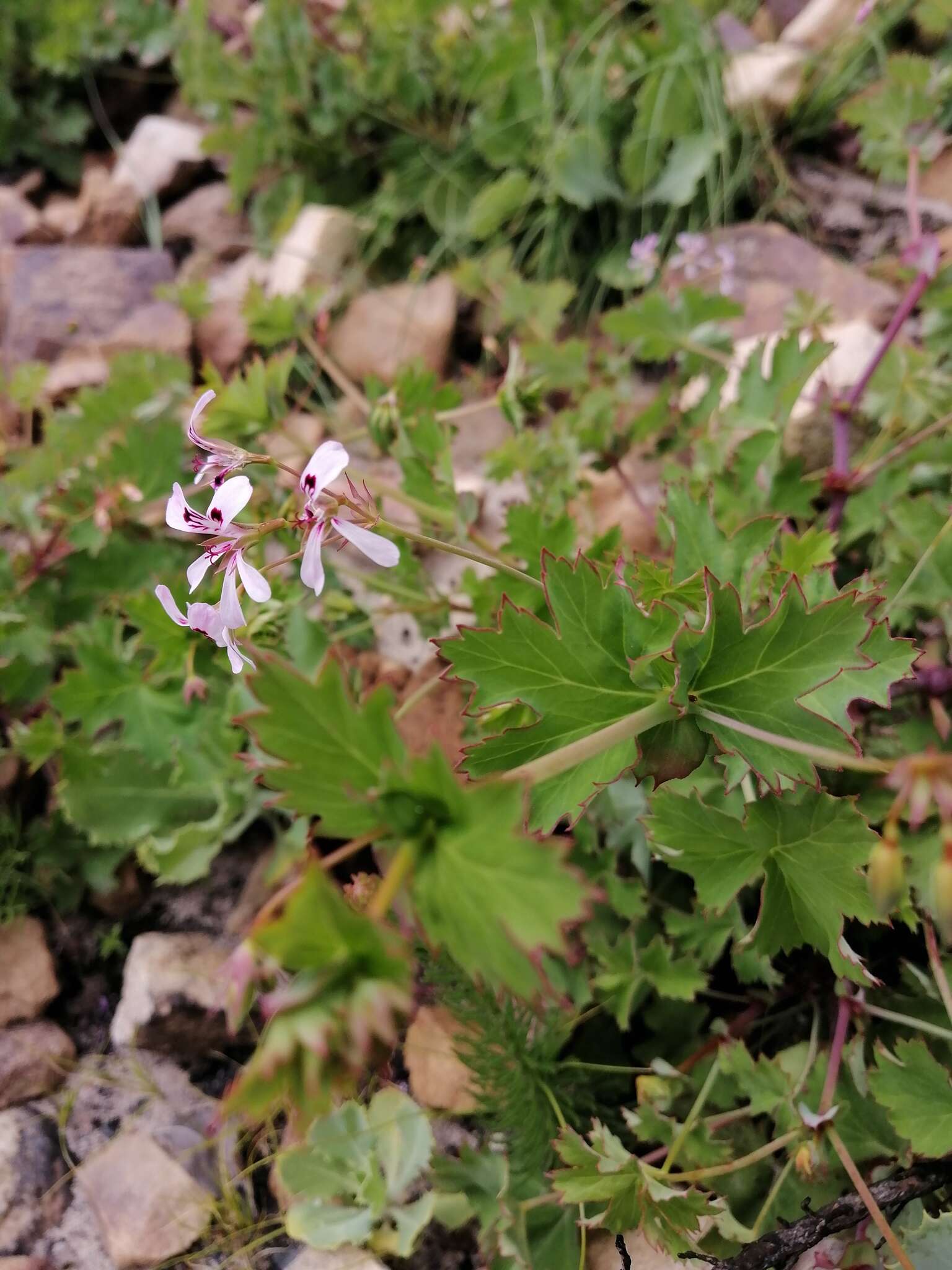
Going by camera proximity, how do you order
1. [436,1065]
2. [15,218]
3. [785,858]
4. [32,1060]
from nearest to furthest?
[785,858]
[436,1065]
[32,1060]
[15,218]

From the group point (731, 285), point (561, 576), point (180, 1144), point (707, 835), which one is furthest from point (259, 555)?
point (731, 285)

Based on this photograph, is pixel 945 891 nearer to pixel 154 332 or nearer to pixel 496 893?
pixel 496 893

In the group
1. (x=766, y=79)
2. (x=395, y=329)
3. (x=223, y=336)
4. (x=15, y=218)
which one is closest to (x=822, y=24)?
(x=766, y=79)

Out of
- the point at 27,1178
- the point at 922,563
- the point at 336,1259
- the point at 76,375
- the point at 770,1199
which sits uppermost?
the point at 922,563

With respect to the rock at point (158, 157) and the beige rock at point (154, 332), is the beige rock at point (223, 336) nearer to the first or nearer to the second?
the beige rock at point (154, 332)

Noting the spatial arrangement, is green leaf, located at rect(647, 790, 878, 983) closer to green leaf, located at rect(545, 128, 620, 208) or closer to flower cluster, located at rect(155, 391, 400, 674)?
flower cluster, located at rect(155, 391, 400, 674)

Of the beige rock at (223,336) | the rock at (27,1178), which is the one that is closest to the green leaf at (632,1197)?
the rock at (27,1178)

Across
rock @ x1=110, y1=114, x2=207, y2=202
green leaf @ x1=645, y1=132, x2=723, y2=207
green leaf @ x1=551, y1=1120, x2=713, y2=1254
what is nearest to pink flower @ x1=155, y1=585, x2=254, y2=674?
green leaf @ x1=551, y1=1120, x2=713, y2=1254
